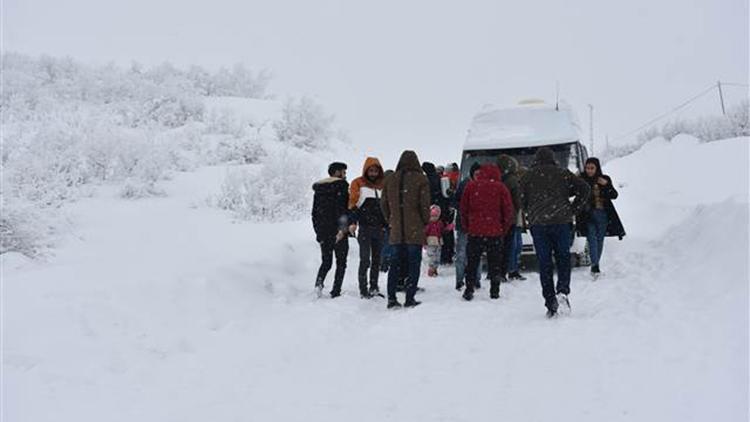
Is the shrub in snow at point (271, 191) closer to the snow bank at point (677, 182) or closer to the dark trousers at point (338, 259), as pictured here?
the dark trousers at point (338, 259)

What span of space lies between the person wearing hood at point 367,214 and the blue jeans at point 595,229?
303 cm

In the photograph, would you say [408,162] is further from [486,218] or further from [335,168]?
[486,218]

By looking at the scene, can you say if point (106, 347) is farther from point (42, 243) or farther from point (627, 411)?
point (627, 411)

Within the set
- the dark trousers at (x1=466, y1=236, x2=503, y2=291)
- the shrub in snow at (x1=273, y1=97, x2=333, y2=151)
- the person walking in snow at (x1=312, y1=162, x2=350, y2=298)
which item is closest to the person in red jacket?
the dark trousers at (x1=466, y1=236, x2=503, y2=291)

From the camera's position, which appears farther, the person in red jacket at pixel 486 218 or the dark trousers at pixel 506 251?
the dark trousers at pixel 506 251

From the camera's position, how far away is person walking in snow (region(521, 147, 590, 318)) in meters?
6.50

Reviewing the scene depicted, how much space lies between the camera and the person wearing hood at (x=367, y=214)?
26.0ft

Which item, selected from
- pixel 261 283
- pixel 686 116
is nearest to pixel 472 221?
pixel 261 283

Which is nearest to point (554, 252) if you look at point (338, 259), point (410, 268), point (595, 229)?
point (410, 268)

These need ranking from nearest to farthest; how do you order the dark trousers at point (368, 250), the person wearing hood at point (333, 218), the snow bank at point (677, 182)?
1. the person wearing hood at point (333, 218)
2. the dark trousers at point (368, 250)
3. the snow bank at point (677, 182)

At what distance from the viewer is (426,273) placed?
10086mm

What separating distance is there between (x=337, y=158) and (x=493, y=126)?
1109cm

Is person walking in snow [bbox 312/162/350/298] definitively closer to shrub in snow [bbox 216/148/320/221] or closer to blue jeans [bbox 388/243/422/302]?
blue jeans [bbox 388/243/422/302]

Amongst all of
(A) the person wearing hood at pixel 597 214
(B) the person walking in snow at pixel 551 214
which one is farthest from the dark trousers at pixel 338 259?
(A) the person wearing hood at pixel 597 214
